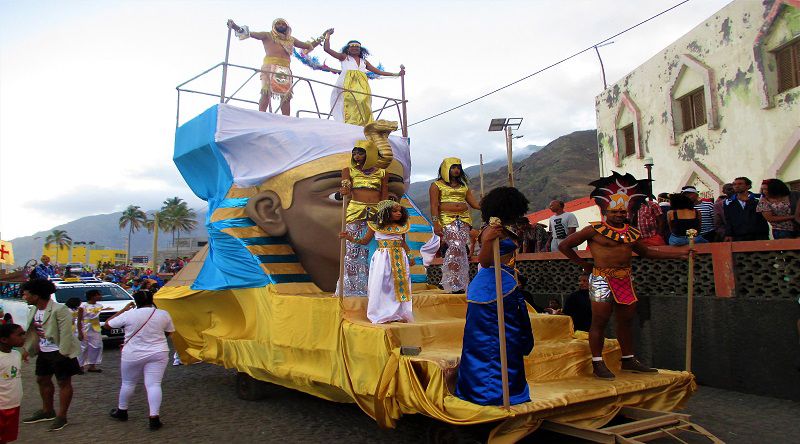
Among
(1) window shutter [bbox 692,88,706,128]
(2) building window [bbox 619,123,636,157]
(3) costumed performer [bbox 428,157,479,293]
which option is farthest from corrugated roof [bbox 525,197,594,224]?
(3) costumed performer [bbox 428,157,479,293]

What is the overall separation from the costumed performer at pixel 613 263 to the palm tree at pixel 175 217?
72.9 metres

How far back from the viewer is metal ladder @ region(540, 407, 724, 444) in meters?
3.57

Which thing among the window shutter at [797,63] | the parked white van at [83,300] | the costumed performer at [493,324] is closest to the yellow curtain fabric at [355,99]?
the costumed performer at [493,324]

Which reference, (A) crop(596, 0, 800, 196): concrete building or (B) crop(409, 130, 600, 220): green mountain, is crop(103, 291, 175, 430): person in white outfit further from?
(B) crop(409, 130, 600, 220): green mountain

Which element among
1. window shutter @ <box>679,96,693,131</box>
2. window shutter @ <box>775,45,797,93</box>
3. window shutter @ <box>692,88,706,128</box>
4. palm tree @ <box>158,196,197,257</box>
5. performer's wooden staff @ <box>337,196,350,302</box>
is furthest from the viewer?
palm tree @ <box>158,196,197,257</box>

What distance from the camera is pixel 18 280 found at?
14539 mm

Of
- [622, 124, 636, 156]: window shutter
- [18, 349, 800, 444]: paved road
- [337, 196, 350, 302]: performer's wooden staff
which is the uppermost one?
[622, 124, 636, 156]: window shutter

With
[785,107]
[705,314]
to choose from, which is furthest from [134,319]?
[785,107]

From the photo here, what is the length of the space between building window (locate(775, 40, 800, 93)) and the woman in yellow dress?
8.67 meters

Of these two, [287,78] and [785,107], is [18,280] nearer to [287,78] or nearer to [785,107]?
[287,78]

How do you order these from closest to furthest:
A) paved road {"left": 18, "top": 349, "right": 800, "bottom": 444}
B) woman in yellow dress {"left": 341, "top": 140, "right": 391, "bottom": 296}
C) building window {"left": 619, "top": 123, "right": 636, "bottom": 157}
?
paved road {"left": 18, "top": 349, "right": 800, "bottom": 444} < woman in yellow dress {"left": 341, "top": 140, "right": 391, "bottom": 296} < building window {"left": 619, "top": 123, "right": 636, "bottom": 157}

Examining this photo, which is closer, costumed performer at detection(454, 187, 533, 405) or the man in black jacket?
costumed performer at detection(454, 187, 533, 405)

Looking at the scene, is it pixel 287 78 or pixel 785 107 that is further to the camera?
pixel 785 107

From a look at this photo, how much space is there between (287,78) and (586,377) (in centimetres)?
550
